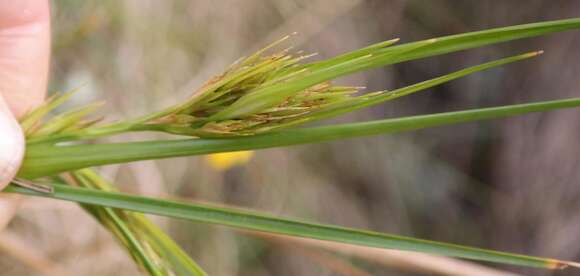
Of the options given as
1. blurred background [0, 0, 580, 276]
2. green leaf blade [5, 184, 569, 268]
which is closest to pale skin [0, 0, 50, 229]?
green leaf blade [5, 184, 569, 268]

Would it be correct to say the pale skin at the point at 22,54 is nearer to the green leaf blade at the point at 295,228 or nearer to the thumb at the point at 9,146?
the thumb at the point at 9,146

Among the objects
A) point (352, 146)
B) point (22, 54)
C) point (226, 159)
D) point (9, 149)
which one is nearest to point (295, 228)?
point (9, 149)

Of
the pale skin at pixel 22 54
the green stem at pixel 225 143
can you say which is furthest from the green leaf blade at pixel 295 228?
the pale skin at pixel 22 54

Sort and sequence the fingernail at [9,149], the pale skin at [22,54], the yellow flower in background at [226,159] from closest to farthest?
the fingernail at [9,149] < the pale skin at [22,54] < the yellow flower in background at [226,159]

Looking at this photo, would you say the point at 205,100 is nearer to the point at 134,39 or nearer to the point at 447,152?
the point at 134,39

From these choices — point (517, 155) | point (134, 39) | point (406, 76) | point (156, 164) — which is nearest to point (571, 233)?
point (517, 155)

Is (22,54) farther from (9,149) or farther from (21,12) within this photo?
(9,149)

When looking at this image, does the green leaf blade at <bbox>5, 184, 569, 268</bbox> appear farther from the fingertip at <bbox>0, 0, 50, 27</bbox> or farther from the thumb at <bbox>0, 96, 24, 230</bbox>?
the fingertip at <bbox>0, 0, 50, 27</bbox>
